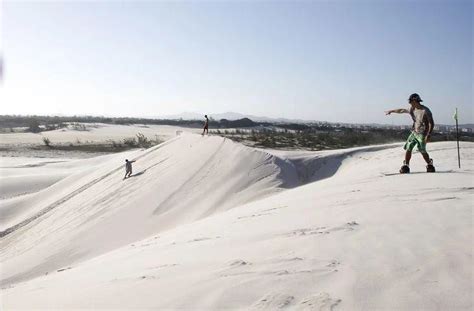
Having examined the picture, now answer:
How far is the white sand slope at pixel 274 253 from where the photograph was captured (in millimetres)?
2330

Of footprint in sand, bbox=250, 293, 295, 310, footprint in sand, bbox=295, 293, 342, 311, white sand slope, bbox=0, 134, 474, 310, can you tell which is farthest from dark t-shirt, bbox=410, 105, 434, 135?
footprint in sand, bbox=250, 293, 295, 310

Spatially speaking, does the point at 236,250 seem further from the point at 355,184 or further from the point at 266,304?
the point at 355,184

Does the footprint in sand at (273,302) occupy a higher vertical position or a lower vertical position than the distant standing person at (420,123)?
lower

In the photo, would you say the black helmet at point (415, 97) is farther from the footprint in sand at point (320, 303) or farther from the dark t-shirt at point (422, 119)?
the footprint in sand at point (320, 303)

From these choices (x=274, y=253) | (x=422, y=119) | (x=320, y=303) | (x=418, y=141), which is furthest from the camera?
(x=418, y=141)

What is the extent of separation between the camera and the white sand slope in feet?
7.64

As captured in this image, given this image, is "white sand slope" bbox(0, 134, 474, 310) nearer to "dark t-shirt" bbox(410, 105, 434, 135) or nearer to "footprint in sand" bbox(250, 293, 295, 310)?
"footprint in sand" bbox(250, 293, 295, 310)

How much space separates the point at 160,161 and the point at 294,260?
881 cm

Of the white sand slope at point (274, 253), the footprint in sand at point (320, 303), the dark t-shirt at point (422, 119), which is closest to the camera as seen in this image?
the footprint in sand at point (320, 303)

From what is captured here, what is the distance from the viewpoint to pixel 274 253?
3.07 m

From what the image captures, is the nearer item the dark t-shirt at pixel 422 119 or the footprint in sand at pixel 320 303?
the footprint in sand at pixel 320 303

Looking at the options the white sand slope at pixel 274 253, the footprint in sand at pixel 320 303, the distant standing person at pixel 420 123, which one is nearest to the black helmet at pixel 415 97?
the distant standing person at pixel 420 123

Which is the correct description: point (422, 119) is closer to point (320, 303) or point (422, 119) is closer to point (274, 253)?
point (274, 253)

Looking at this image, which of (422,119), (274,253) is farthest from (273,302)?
(422,119)
